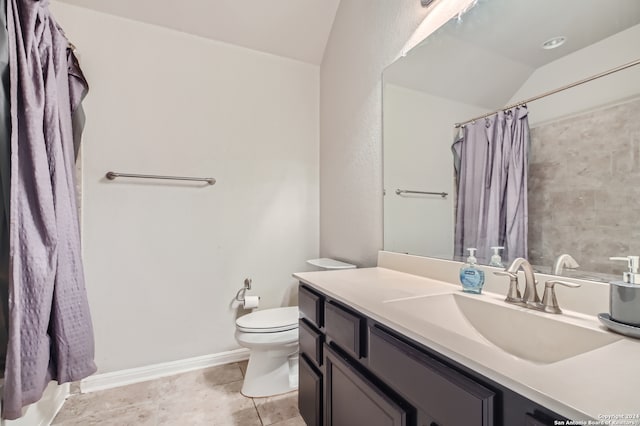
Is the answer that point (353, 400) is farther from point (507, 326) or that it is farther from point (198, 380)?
point (198, 380)

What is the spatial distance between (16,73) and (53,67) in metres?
0.24

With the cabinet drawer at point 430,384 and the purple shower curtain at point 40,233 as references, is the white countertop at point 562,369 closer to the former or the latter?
the cabinet drawer at point 430,384

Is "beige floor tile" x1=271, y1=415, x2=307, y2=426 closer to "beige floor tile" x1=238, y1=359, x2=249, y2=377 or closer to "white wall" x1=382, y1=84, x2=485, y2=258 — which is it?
"beige floor tile" x1=238, y1=359, x2=249, y2=377

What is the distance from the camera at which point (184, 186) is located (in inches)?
78.9

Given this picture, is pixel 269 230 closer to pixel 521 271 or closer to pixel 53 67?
pixel 53 67

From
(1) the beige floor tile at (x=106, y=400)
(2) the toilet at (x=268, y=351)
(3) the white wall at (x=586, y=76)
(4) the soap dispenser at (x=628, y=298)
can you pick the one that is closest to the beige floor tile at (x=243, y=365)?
(2) the toilet at (x=268, y=351)

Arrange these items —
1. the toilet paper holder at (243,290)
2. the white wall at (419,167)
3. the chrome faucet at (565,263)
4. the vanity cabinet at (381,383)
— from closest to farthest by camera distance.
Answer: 1. the vanity cabinet at (381,383)
2. the chrome faucet at (565,263)
3. the white wall at (419,167)
4. the toilet paper holder at (243,290)

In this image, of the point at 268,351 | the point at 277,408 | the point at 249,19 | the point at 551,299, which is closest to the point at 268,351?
the point at 268,351

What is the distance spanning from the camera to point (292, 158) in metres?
2.35

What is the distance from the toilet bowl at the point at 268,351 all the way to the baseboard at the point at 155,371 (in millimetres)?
394

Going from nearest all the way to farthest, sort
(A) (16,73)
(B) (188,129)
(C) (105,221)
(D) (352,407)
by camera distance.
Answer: (D) (352,407) < (A) (16,73) < (C) (105,221) < (B) (188,129)

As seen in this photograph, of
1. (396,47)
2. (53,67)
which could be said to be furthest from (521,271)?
(53,67)

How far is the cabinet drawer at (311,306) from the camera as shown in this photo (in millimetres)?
1229

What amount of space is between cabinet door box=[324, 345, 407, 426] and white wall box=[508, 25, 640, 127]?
1.02 m
